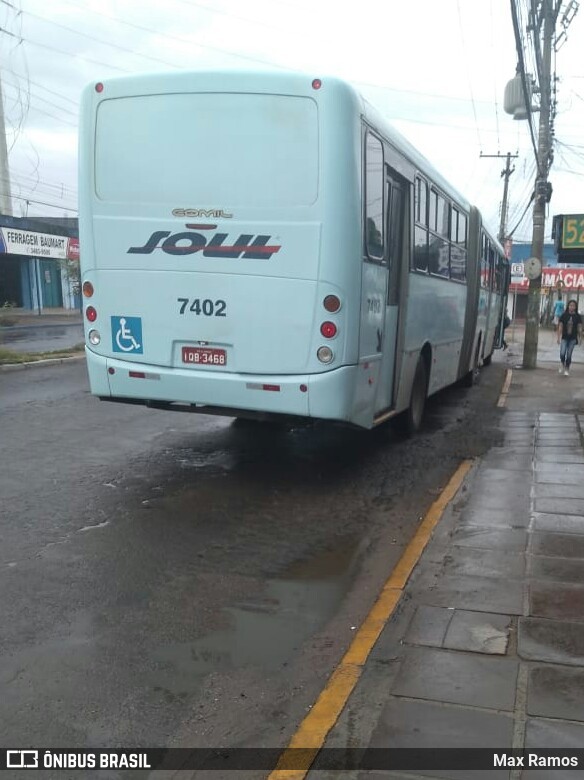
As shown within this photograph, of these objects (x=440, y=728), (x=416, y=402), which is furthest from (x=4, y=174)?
(x=440, y=728)

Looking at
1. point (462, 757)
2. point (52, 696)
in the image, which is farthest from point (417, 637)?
point (52, 696)

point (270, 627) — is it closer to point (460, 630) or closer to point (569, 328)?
point (460, 630)

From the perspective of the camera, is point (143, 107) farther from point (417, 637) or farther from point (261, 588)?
point (417, 637)

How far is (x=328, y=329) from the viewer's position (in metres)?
5.96

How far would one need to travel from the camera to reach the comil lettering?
237 inches

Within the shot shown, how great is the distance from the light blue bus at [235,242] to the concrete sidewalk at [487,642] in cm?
164

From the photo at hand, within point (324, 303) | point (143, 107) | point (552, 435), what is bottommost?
point (552, 435)

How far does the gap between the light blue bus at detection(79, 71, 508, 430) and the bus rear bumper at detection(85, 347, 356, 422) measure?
1 centimetres

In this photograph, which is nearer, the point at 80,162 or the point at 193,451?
the point at 80,162

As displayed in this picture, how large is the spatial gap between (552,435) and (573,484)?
108 inches

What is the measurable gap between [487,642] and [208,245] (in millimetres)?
3957

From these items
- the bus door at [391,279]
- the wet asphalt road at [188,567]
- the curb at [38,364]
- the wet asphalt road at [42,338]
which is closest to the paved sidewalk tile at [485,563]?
the wet asphalt road at [188,567]

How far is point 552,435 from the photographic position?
9.62 m

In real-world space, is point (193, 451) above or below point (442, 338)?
below
